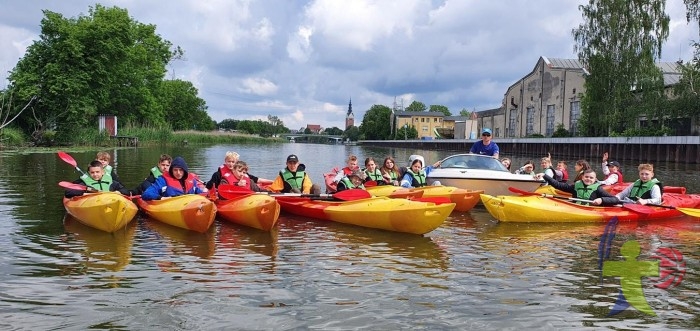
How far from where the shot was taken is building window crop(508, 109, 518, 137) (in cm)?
7031

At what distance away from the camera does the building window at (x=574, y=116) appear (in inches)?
2145

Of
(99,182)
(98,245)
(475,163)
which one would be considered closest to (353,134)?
(475,163)

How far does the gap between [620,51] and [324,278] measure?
43726 mm

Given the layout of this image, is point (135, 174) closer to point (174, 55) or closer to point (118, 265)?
point (118, 265)


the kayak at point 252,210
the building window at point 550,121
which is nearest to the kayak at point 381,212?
the kayak at point 252,210

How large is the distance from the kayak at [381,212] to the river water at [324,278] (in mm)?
182

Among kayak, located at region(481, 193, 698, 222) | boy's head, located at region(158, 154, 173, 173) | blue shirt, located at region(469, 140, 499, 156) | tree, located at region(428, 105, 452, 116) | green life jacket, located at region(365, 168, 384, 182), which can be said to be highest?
tree, located at region(428, 105, 452, 116)

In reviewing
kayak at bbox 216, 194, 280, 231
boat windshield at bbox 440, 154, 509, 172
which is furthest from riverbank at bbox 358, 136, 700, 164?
kayak at bbox 216, 194, 280, 231

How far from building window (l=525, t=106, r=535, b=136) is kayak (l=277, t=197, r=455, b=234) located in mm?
58184

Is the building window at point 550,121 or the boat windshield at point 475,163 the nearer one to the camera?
the boat windshield at point 475,163

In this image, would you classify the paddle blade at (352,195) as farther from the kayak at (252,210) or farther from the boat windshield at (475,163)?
the boat windshield at (475,163)

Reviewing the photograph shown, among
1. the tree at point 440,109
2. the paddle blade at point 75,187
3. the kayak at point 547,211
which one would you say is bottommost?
the kayak at point 547,211

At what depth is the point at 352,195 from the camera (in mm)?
10906

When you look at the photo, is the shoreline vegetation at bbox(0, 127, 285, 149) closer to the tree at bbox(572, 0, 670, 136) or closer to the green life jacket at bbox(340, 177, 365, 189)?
the green life jacket at bbox(340, 177, 365, 189)
